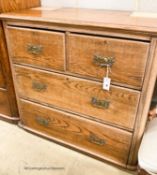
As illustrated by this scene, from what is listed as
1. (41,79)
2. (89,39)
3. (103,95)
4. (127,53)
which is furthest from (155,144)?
(41,79)

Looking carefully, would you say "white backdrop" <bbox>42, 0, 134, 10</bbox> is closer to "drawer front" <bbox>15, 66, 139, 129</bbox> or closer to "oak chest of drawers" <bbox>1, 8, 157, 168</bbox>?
"oak chest of drawers" <bbox>1, 8, 157, 168</bbox>

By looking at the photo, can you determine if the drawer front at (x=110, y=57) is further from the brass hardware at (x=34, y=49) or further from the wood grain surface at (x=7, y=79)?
the wood grain surface at (x=7, y=79)

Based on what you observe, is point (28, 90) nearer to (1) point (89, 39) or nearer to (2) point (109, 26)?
(1) point (89, 39)

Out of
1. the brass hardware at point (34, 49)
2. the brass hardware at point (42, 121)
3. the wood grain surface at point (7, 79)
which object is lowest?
the brass hardware at point (42, 121)

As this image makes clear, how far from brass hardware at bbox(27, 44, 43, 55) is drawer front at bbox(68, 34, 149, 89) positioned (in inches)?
7.2

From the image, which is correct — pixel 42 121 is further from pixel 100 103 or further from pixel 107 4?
pixel 107 4

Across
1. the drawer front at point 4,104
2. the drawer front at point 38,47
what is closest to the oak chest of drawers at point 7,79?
the drawer front at point 4,104

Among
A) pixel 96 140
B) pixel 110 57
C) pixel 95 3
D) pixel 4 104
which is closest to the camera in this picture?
pixel 110 57

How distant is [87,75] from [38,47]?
12.4 inches

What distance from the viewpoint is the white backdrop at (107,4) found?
1.18 m

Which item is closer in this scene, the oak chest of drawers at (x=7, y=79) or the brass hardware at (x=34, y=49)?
the brass hardware at (x=34, y=49)

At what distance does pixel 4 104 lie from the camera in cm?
152

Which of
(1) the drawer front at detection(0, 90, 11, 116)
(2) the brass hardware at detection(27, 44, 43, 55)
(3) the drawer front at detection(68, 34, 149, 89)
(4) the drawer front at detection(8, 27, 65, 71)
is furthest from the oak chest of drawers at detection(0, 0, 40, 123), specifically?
(3) the drawer front at detection(68, 34, 149, 89)

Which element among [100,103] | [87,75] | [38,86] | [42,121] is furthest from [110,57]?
[42,121]
